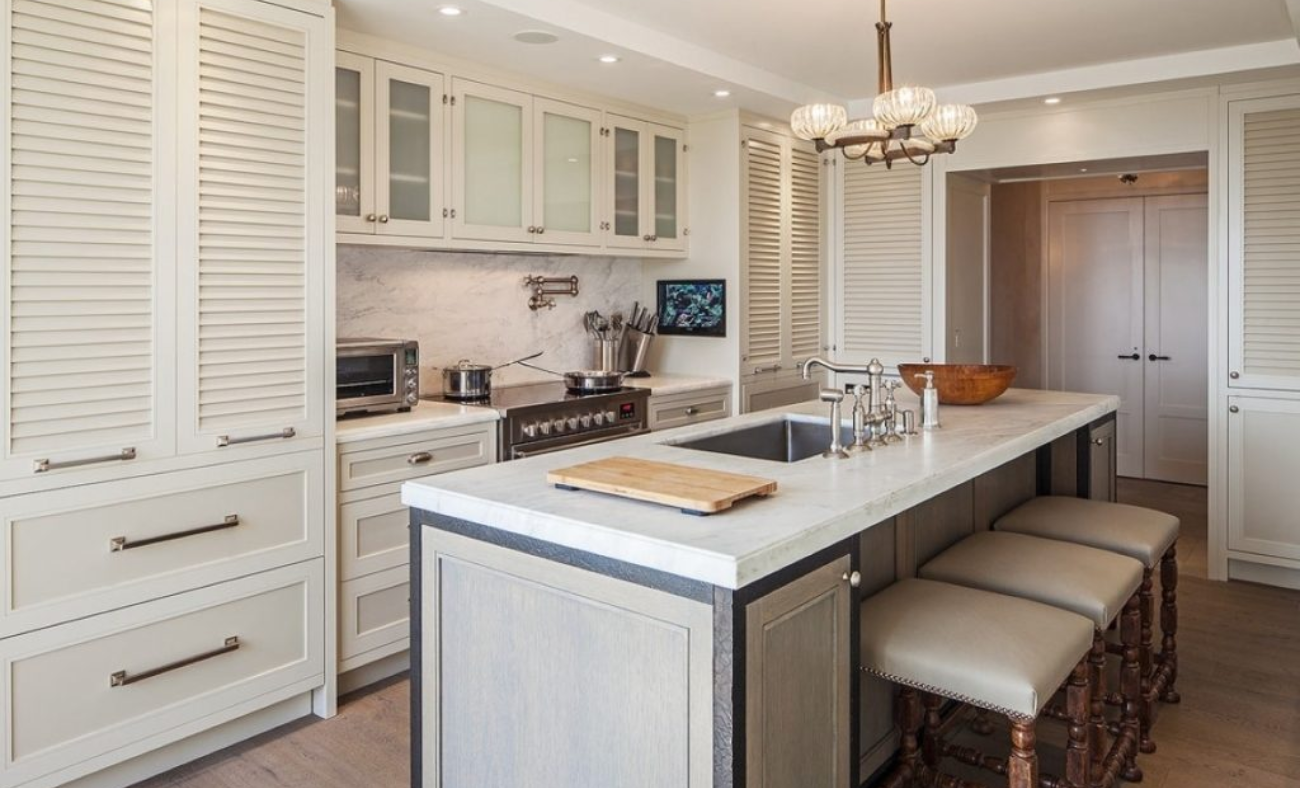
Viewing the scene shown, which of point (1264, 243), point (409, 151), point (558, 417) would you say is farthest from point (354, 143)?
point (1264, 243)

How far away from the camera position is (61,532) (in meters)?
2.35

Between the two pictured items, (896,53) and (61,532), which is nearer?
(61,532)

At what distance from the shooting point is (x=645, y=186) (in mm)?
4594

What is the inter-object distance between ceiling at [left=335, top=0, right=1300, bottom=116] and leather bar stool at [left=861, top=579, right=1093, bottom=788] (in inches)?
91.1

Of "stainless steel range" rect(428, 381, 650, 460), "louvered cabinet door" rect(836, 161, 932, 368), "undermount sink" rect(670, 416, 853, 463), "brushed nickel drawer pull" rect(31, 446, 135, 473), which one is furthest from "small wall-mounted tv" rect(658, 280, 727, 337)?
"brushed nickel drawer pull" rect(31, 446, 135, 473)

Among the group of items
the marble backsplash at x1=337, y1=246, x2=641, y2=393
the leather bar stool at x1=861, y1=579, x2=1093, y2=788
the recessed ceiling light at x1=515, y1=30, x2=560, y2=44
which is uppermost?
the recessed ceiling light at x1=515, y1=30, x2=560, y2=44

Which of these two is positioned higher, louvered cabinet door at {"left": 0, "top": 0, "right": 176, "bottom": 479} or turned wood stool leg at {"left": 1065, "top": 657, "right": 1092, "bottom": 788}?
louvered cabinet door at {"left": 0, "top": 0, "right": 176, "bottom": 479}

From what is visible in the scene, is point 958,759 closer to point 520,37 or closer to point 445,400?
point 445,400

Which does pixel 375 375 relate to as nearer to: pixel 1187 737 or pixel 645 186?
pixel 645 186

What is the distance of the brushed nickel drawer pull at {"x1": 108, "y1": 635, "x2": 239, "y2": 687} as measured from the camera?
2477 millimetres

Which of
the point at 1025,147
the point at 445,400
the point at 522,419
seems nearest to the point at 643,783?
the point at 522,419

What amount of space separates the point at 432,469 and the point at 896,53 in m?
2.73

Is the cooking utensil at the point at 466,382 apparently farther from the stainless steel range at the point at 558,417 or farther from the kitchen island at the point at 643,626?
the kitchen island at the point at 643,626

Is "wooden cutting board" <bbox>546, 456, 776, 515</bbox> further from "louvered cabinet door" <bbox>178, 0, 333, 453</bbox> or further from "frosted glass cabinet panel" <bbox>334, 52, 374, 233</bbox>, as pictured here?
"frosted glass cabinet panel" <bbox>334, 52, 374, 233</bbox>
